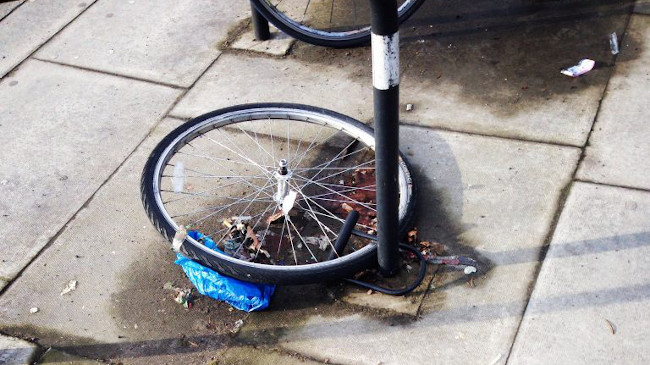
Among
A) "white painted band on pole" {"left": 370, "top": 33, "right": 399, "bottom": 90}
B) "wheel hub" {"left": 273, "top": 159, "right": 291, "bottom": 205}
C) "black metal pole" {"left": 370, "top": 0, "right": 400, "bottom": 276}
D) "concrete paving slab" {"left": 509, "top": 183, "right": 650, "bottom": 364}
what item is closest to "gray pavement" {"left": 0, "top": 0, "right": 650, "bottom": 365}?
"concrete paving slab" {"left": 509, "top": 183, "right": 650, "bottom": 364}

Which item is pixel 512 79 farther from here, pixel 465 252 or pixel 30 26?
pixel 30 26

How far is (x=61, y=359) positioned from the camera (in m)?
3.70

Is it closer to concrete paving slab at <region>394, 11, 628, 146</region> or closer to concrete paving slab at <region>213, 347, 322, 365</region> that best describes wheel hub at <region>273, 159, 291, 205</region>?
concrete paving slab at <region>213, 347, 322, 365</region>

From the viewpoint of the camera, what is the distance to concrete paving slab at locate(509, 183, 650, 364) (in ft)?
11.6

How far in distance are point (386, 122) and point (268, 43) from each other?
2.61 m

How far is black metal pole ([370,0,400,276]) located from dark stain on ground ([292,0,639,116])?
153 cm

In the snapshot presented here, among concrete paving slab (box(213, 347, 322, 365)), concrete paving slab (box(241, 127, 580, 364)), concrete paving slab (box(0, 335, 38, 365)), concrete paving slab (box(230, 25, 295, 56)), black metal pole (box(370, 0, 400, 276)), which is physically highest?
black metal pole (box(370, 0, 400, 276))

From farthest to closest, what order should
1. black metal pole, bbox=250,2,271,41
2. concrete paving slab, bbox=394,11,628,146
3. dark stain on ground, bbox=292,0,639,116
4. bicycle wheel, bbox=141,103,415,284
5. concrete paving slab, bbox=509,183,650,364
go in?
1. black metal pole, bbox=250,2,271,41
2. dark stain on ground, bbox=292,0,639,116
3. concrete paving slab, bbox=394,11,628,146
4. bicycle wheel, bbox=141,103,415,284
5. concrete paving slab, bbox=509,183,650,364

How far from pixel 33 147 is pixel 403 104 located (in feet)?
7.54

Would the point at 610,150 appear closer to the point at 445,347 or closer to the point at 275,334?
the point at 445,347

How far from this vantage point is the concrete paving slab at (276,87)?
5145 mm

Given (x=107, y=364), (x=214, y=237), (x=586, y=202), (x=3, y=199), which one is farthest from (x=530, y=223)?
(x=3, y=199)

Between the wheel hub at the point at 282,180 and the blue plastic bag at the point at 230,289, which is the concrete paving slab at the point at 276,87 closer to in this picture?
the wheel hub at the point at 282,180

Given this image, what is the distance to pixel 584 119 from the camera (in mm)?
4781
